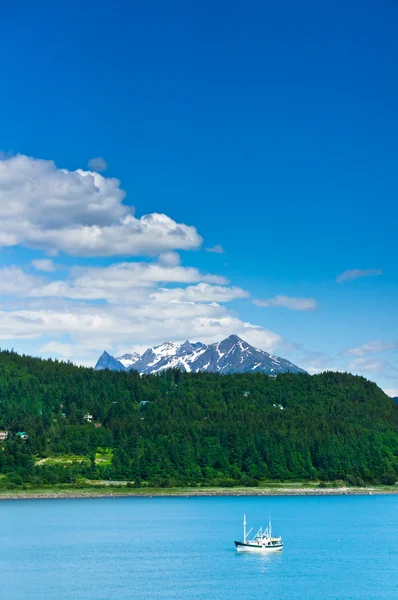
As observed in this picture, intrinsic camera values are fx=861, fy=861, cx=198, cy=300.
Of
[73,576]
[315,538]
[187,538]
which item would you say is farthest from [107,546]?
[315,538]

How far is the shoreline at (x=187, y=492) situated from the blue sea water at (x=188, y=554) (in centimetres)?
1494

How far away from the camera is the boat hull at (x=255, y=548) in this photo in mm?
98500

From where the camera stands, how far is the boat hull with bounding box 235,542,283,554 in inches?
3878

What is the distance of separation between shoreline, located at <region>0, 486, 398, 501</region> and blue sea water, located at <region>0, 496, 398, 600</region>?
14944 millimetres

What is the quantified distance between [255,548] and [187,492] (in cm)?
8696

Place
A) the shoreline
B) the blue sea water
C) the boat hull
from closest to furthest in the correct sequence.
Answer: the blue sea water, the boat hull, the shoreline

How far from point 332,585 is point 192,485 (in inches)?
4424

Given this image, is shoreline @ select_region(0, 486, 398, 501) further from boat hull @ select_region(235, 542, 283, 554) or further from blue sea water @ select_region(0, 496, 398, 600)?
boat hull @ select_region(235, 542, 283, 554)

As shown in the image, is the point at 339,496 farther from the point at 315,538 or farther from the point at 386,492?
the point at 315,538

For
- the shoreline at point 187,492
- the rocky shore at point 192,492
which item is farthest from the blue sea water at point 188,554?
the shoreline at point 187,492

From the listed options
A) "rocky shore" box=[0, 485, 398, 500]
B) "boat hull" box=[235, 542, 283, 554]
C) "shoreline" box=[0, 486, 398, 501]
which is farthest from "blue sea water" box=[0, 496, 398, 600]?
"shoreline" box=[0, 486, 398, 501]

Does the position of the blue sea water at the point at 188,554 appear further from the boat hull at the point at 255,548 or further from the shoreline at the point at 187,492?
the shoreline at the point at 187,492

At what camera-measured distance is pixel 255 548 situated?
98688 mm

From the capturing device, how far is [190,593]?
74500 millimetres
